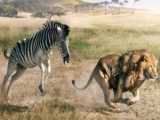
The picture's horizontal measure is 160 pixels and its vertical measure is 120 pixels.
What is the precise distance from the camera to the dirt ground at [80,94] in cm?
1050

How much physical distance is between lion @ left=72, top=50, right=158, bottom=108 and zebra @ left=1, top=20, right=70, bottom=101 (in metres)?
1.02

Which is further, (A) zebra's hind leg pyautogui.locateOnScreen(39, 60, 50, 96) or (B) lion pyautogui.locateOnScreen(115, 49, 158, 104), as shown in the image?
(A) zebra's hind leg pyautogui.locateOnScreen(39, 60, 50, 96)

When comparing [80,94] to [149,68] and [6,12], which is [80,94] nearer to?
[149,68]

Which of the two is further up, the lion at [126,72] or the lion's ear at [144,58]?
the lion's ear at [144,58]

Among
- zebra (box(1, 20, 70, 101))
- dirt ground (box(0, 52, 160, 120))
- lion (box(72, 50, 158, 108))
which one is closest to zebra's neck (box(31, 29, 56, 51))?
zebra (box(1, 20, 70, 101))

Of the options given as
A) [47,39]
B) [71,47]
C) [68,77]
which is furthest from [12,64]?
[71,47]

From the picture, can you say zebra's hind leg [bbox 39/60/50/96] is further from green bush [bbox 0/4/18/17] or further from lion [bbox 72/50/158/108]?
green bush [bbox 0/4/18/17]

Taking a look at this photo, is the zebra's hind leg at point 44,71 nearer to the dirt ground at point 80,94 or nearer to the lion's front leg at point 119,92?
the dirt ground at point 80,94

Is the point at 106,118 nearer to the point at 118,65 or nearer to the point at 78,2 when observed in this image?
the point at 118,65

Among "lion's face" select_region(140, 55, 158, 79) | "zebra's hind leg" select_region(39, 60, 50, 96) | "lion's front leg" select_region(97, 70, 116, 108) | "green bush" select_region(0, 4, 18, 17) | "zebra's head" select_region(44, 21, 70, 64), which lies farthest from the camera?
"green bush" select_region(0, 4, 18, 17)

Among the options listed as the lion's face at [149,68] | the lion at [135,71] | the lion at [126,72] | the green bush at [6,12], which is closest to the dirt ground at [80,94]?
the lion at [126,72]

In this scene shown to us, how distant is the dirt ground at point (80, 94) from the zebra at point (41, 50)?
603 mm

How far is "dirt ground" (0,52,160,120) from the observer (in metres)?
10.5

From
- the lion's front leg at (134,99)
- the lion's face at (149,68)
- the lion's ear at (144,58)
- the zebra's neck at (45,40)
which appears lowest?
the lion's front leg at (134,99)
